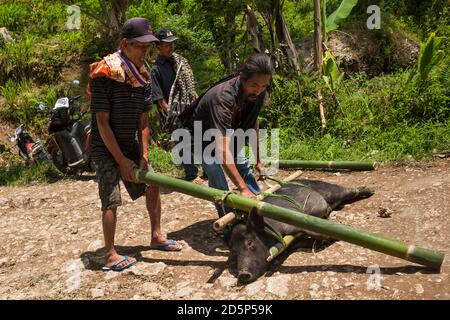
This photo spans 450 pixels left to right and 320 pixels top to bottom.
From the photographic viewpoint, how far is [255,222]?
3936 millimetres

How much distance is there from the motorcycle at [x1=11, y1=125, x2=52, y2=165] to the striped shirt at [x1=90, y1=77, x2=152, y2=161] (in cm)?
390

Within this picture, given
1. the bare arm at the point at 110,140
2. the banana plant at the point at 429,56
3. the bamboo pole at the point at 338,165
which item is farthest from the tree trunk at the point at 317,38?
the bare arm at the point at 110,140

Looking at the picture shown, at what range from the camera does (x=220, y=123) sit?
12.8 feet

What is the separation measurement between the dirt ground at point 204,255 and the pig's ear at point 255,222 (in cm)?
33

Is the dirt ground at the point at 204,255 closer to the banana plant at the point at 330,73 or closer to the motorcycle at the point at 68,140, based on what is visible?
the motorcycle at the point at 68,140

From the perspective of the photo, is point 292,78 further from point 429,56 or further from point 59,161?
point 59,161

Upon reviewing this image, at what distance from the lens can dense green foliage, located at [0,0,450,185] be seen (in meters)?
6.56

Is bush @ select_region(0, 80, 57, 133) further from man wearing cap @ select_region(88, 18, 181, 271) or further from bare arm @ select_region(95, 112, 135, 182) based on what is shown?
bare arm @ select_region(95, 112, 135, 182)

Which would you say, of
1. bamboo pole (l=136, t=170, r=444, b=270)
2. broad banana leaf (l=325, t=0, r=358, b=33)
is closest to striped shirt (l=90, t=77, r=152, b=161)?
bamboo pole (l=136, t=170, r=444, b=270)

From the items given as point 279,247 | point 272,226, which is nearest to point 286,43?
point 272,226

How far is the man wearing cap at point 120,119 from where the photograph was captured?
12.3ft

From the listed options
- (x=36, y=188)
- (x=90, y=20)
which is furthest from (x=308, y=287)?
(x=90, y=20)

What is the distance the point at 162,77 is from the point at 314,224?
2912 mm

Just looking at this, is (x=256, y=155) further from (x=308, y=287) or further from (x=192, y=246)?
(x=308, y=287)
